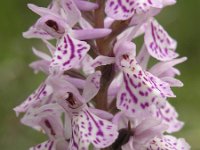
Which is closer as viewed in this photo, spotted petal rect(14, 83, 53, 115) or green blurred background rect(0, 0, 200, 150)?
spotted petal rect(14, 83, 53, 115)

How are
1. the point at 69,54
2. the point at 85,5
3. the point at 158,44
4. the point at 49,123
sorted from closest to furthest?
the point at 69,54, the point at 85,5, the point at 158,44, the point at 49,123

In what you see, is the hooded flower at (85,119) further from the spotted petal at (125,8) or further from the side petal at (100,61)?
the spotted petal at (125,8)

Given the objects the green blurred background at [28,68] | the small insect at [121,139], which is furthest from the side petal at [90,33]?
the green blurred background at [28,68]

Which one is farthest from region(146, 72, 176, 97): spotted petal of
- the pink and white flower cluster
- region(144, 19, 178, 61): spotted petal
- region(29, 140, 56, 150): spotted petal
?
region(29, 140, 56, 150): spotted petal

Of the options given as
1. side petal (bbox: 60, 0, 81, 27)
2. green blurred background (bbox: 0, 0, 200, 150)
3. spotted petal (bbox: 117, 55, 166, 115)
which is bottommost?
green blurred background (bbox: 0, 0, 200, 150)

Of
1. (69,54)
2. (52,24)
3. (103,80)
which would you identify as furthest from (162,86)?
(52,24)

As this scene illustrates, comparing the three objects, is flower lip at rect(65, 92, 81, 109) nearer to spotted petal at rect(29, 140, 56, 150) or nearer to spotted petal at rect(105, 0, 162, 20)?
spotted petal at rect(29, 140, 56, 150)

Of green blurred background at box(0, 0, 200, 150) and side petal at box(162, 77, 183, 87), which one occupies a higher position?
side petal at box(162, 77, 183, 87)

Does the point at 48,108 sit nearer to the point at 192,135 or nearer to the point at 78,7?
the point at 78,7

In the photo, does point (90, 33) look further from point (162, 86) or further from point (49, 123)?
point (49, 123)
